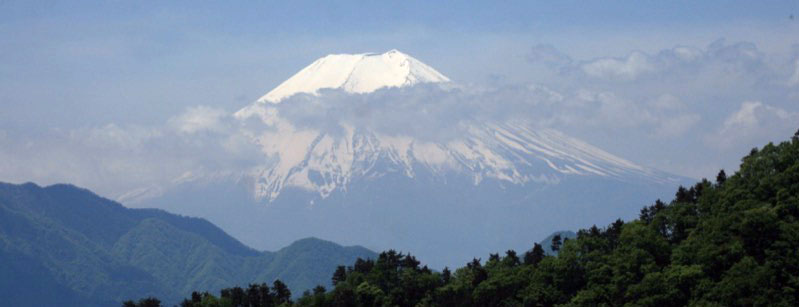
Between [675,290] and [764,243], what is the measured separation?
22.0 feet

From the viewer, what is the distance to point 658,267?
8262 centimetres

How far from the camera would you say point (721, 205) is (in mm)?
86312

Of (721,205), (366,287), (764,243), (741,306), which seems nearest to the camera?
(741,306)

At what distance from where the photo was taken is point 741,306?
73.4 m

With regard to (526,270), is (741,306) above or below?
below

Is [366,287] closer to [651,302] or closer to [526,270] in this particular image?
[526,270]

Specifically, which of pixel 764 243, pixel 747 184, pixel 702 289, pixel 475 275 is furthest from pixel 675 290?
pixel 475 275

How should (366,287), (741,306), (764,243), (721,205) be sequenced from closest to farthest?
(741,306) → (764,243) → (721,205) → (366,287)

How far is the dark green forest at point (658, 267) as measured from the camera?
253 ft

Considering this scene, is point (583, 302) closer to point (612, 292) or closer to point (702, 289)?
point (612, 292)

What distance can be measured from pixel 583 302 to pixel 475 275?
44.6ft

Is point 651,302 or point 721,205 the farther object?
point 721,205

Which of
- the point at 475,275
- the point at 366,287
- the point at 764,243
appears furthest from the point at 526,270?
the point at 764,243

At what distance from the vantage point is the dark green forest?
7706 cm
